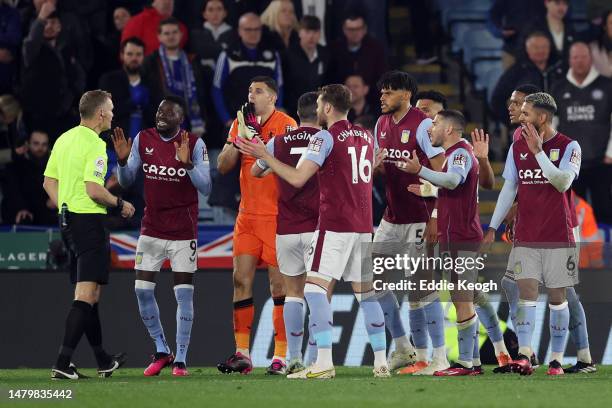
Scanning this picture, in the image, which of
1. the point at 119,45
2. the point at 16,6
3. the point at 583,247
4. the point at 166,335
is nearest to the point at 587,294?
the point at 583,247

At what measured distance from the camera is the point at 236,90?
16.2 m

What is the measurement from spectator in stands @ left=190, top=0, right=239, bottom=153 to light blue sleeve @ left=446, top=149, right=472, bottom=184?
226 inches

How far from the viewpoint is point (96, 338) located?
11.5 meters

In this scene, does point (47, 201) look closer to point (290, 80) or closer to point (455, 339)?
point (290, 80)

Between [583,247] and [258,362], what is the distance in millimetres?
3536

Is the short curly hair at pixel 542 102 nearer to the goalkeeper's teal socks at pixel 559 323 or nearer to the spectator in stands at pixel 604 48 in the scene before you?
the goalkeeper's teal socks at pixel 559 323

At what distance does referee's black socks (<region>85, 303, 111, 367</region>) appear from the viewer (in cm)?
1140

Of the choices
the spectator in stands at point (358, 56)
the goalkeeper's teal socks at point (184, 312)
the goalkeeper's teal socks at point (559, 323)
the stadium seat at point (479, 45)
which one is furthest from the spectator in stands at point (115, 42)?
the goalkeeper's teal socks at point (559, 323)

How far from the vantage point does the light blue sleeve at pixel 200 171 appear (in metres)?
11.5

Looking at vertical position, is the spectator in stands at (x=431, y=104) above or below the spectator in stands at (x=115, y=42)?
below

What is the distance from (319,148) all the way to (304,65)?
6.29 metres

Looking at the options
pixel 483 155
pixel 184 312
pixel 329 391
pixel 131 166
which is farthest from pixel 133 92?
pixel 329 391

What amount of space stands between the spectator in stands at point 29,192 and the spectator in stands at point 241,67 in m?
2.07

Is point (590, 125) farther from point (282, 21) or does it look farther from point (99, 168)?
point (99, 168)
